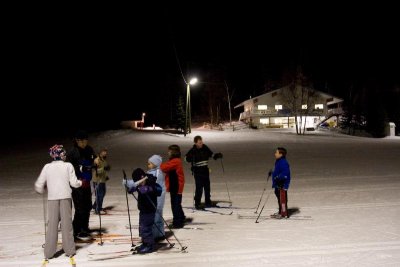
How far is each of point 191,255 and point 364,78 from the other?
80.0 m

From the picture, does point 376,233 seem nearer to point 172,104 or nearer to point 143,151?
point 143,151

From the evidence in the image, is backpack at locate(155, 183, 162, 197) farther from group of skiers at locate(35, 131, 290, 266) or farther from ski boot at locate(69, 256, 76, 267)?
ski boot at locate(69, 256, 76, 267)

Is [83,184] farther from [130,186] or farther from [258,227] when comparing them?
[258,227]

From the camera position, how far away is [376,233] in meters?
7.79

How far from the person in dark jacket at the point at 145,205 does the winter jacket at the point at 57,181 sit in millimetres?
902

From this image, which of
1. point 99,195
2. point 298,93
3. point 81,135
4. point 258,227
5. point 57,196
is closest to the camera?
point 57,196

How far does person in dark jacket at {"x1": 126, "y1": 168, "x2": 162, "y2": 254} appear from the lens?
695cm

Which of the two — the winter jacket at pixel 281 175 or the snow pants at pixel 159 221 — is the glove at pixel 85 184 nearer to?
the snow pants at pixel 159 221

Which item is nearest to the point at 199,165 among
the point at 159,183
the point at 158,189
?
the point at 159,183

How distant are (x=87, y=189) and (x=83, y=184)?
0.16 m

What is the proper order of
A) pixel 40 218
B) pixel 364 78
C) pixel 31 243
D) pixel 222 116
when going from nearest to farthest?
1. pixel 31 243
2. pixel 40 218
3. pixel 364 78
4. pixel 222 116

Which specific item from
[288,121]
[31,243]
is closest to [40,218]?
[31,243]

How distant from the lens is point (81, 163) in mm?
7684

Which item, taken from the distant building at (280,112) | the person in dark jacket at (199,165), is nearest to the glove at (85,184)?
the person in dark jacket at (199,165)
